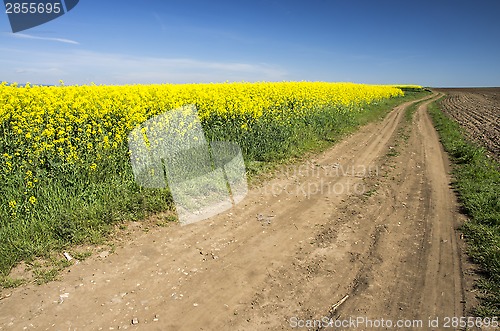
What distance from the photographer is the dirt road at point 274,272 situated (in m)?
3.60

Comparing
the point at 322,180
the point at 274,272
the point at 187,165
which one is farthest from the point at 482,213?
the point at 187,165

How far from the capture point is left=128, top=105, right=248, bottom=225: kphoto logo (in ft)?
22.2

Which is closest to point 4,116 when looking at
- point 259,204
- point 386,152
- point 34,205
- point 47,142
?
point 47,142

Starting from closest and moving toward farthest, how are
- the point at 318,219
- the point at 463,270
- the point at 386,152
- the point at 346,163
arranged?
the point at 463,270 → the point at 318,219 → the point at 346,163 → the point at 386,152

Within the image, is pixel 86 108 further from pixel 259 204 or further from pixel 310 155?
pixel 310 155

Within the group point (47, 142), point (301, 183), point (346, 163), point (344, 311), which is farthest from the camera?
point (346, 163)

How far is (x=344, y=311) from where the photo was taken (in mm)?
3678

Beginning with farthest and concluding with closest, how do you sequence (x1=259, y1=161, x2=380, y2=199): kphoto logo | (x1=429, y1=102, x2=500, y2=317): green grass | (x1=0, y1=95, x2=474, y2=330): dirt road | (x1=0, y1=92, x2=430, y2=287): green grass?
(x1=259, y1=161, x2=380, y2=199): kphoto logo, (x1=0, y1=92, x2=430, y2=287): green grass, (x1=429, y1=102, x2=500, y2=317): green grass, (x1=0, y1=95, x2=474, y2=330): dirt road

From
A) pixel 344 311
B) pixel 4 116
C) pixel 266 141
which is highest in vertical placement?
pixel 4 116

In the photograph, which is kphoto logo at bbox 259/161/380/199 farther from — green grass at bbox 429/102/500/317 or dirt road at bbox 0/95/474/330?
green grass at bbox 429/102/500/317

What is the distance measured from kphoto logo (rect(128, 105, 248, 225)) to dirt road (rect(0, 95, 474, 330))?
1.82 ft

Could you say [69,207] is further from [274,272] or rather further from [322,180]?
[322,180]

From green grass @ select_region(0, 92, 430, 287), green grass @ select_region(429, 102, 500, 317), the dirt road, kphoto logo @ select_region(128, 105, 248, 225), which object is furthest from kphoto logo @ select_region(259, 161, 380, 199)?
green grass @ select_region(429, 102, 500, 317)

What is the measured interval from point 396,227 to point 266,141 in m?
5.62
